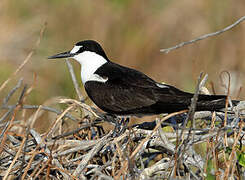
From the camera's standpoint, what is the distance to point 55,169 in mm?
2986

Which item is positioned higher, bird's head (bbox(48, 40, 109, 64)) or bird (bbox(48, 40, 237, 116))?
bird's head (bbox(48, 40, 109, 64))

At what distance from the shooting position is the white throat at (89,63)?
4414mm

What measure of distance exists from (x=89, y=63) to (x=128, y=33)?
3.77 metres

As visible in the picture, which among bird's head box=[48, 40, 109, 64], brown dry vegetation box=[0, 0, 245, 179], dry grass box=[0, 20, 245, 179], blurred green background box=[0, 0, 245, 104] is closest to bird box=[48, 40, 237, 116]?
bird's head box=[48, 40, 109, 64]

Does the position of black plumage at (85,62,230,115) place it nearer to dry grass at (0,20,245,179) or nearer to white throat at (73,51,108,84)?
white throat at (73,51,108,84)

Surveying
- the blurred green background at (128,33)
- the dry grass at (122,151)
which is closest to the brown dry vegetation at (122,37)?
the blurred green background at (128,33)

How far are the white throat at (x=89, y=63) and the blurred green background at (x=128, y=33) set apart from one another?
255 cm

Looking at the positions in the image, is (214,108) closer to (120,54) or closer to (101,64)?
(101,64)

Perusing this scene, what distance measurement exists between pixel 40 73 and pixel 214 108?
4.57 metres

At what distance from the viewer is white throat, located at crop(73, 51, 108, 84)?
4.41 metres

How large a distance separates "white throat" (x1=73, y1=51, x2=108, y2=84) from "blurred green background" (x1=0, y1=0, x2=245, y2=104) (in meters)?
2.55

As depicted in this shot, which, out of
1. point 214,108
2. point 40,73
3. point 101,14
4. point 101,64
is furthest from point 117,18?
point 214,108

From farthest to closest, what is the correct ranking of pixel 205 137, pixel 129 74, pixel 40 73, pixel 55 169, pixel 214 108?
pixel 40 73
pixel 129 74
pixel 214 108
pixel 55 169
pixel 205 137

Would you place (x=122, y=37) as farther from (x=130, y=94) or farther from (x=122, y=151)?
(x=122, y=151)
